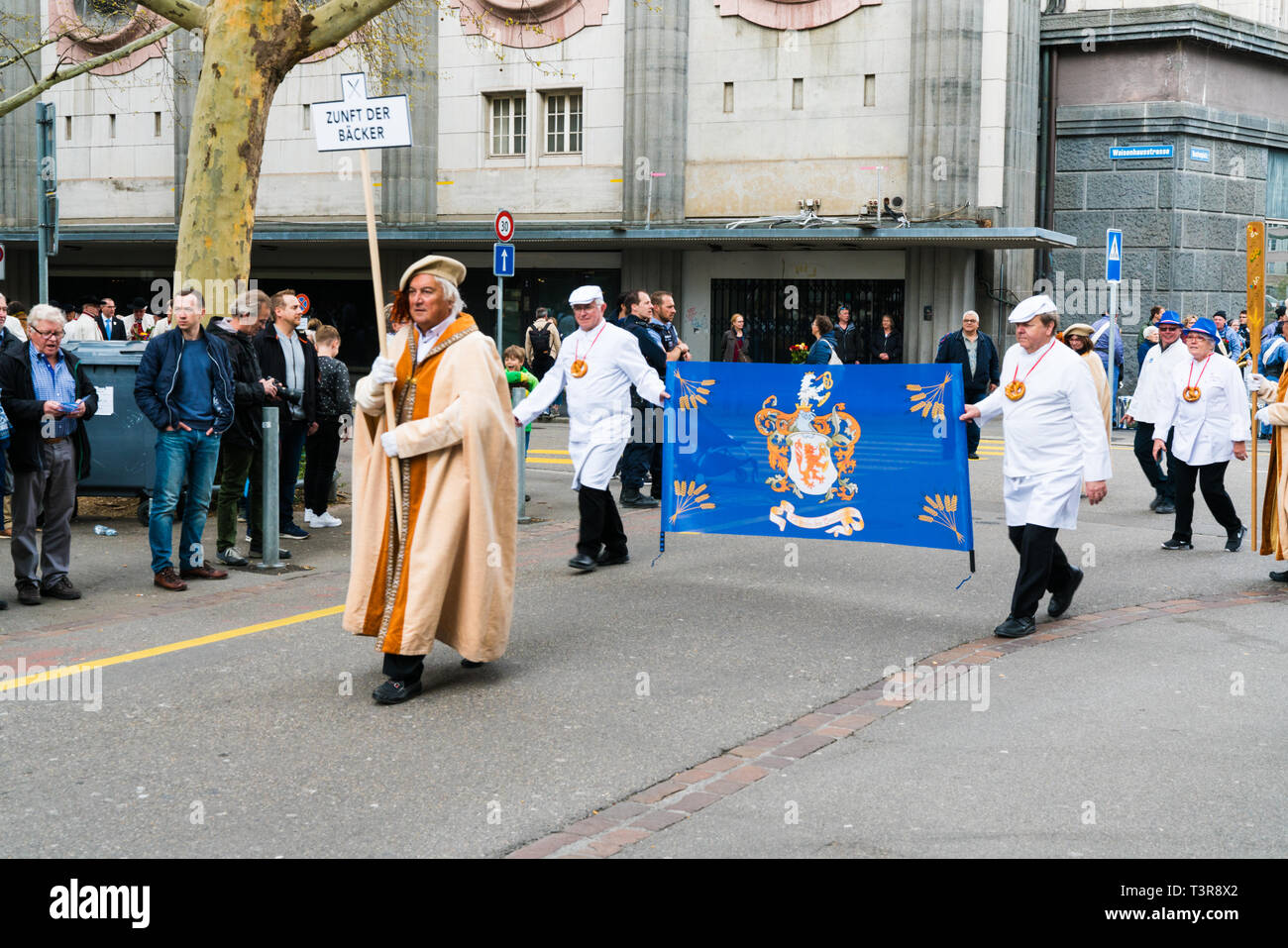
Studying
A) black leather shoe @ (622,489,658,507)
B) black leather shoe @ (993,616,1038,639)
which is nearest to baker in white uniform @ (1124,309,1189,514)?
black leather shoe @ (622,489,658,507)

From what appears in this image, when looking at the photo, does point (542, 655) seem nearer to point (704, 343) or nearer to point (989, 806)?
point (989, 806)

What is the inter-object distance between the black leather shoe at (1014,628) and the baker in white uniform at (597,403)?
9.75 feet

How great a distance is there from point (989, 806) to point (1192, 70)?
25424 millimetres

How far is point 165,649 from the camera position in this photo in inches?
302

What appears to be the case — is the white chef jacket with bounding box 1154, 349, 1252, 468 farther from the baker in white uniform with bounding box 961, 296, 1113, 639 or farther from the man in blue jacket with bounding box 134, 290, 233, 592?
the man in blue jacket with bounding box 134, 290, 233, 592

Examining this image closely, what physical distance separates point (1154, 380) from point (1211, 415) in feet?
6.95

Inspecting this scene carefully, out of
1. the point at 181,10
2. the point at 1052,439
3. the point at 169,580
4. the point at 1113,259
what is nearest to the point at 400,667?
the point at 169,580

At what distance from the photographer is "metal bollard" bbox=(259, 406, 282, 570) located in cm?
1015

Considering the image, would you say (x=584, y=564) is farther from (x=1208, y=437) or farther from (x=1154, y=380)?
(x=1154, y=380)

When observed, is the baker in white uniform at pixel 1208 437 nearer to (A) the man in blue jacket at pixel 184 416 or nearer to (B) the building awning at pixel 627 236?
(A) the man in blue jacket at pixel 184 416

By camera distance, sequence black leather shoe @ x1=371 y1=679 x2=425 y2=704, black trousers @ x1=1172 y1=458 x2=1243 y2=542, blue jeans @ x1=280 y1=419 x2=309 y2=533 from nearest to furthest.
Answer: black leather shoe @ x1=371 y1=679 x2=425 y2=704, black trousers @ x1=1172 y1=458 x2=1243 y2=542, blue jeans @ x1=280 y1=419 x2=309 y2=533

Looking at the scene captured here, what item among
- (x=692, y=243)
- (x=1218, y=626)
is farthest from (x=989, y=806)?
(x=692, y=243)

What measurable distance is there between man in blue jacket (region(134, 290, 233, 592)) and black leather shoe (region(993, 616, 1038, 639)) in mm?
5001

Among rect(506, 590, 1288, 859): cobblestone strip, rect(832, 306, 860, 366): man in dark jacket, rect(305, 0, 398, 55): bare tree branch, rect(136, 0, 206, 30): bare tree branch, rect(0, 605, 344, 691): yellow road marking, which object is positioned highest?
rect(136, 0, 206, 30): bare tree branch
